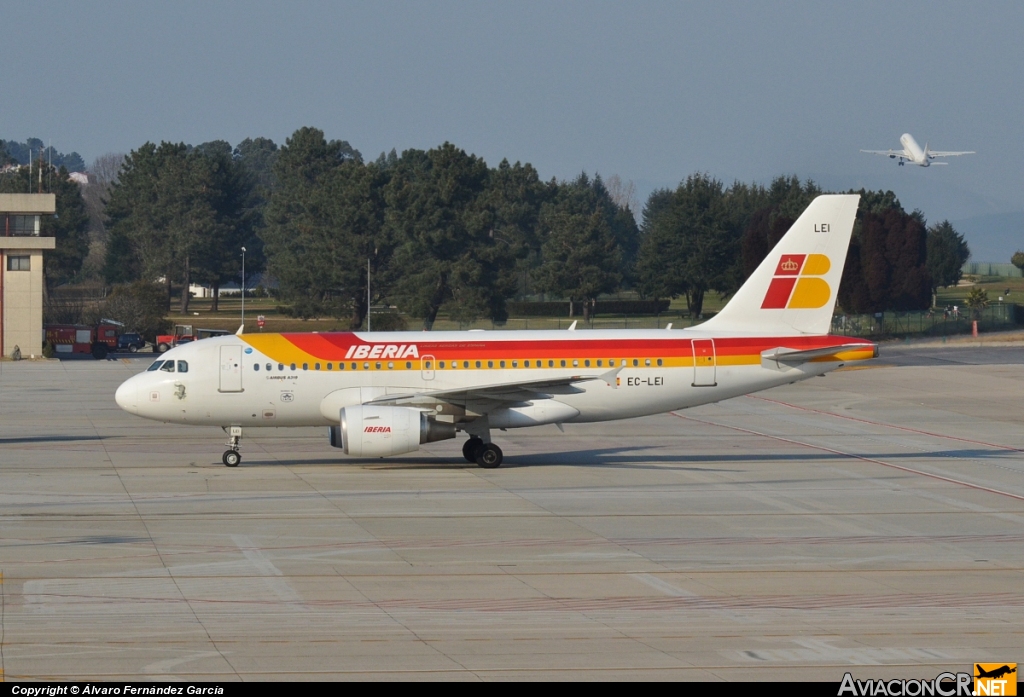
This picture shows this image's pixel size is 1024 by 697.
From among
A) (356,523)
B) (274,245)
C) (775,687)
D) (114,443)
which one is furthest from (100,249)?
(775,687)

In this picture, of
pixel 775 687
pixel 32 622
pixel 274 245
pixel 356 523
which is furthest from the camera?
pixel 274 245

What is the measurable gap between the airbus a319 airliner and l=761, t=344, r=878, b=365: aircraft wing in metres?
0.04

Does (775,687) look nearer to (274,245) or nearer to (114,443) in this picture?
(114,443)

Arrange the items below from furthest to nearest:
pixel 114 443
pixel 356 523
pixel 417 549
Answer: pixel 114 443 → pixel 356 523 → pixel 417 549

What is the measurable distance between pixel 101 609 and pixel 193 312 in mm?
122392

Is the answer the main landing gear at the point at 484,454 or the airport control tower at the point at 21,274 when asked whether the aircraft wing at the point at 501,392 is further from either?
the airport control tower at the point at 21,274

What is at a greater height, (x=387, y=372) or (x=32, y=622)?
(x=387, y=372)

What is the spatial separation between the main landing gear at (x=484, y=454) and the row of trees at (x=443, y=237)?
212 ft

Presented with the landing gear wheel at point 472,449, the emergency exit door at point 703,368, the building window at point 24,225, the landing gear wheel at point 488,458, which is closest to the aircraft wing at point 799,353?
the emergency exit door at point 703,368

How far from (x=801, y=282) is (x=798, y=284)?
0.36 feet

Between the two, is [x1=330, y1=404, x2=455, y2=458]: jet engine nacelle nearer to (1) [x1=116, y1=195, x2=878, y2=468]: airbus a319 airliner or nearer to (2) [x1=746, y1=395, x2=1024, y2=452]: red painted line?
(1) [x1=116, y1=195, x2=878, y2=468]: airbus a319 airliner

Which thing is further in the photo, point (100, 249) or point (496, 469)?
point (100, 249)

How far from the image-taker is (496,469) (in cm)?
3158

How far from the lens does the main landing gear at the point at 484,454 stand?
31.5 metres
